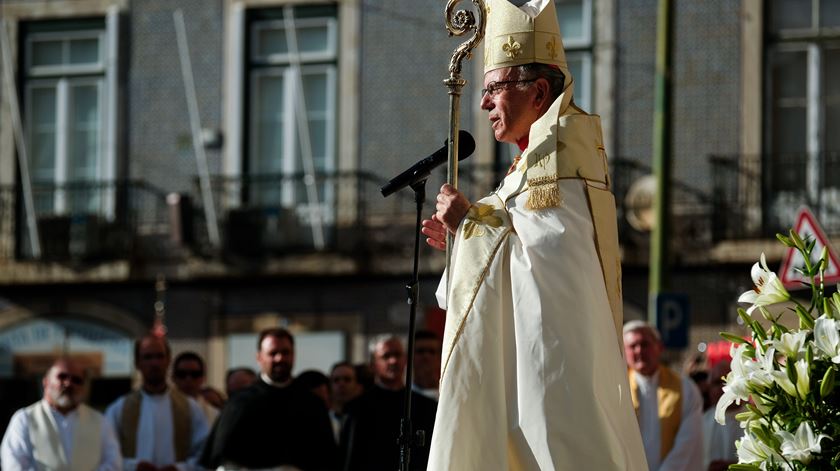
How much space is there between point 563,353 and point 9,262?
17.0m

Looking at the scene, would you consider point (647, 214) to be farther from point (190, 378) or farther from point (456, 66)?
point (456, 66)

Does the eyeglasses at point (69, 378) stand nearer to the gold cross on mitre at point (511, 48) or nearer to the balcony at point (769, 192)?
the gold cross on mitre at point (511, 48)

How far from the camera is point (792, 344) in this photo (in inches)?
226

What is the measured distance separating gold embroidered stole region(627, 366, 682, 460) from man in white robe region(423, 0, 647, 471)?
4.05 m

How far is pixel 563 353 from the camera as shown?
6.38m

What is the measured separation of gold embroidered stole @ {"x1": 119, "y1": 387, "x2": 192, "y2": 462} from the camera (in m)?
12.0

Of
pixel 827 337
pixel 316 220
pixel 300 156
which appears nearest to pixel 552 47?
pixel 827 337

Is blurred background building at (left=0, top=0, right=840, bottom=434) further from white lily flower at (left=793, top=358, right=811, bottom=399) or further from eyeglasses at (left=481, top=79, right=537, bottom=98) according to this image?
white lily flower at (left=793, top=358, right=811, bottom=399)

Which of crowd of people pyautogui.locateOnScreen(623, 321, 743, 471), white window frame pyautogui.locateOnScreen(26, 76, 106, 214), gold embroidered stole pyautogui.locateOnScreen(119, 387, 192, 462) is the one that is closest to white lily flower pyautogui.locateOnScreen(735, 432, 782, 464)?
crowd of people pyautogui.locateOnScreen(623, 321, 743, 471)

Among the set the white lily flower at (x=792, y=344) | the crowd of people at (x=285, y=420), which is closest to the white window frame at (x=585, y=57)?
the crowd of people at (x=285, y=420)

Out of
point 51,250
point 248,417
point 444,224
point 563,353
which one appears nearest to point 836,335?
point 563,353

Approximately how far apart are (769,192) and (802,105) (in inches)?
39.9

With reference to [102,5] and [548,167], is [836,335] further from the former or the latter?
[102,5]

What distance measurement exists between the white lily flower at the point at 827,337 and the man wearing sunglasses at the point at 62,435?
20.7 ft
